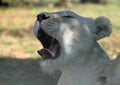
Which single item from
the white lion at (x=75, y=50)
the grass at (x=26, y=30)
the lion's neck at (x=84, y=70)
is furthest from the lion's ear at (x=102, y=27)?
the grass at (x=26, y=30)

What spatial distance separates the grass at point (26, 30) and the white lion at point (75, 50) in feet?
15.6

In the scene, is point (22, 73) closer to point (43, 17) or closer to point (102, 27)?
point (102, 27)

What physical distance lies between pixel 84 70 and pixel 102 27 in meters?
0.43

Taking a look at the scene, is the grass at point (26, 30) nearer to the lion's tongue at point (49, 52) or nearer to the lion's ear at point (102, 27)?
the lion's ear at point (102, 27)

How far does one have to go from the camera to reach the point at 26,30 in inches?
489

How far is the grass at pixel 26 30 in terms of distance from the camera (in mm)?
9812

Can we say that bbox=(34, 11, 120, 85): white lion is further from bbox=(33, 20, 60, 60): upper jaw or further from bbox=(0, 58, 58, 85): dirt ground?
bbox=(0, 58, 58, 85): dirt ground

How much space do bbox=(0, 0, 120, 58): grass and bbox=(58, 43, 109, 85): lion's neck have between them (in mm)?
4781

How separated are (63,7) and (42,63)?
1402cm

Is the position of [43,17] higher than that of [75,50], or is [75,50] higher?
[43,17]

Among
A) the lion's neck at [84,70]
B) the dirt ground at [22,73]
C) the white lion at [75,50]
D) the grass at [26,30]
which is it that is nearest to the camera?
the white lion at [75,50]

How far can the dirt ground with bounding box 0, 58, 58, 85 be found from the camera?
728 cm

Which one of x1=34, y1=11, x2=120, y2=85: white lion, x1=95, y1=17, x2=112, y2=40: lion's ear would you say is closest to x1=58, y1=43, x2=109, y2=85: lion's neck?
x1=34, y1=11, x2=120, y2=85: white lion

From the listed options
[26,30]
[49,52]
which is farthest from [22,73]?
[26,30]
